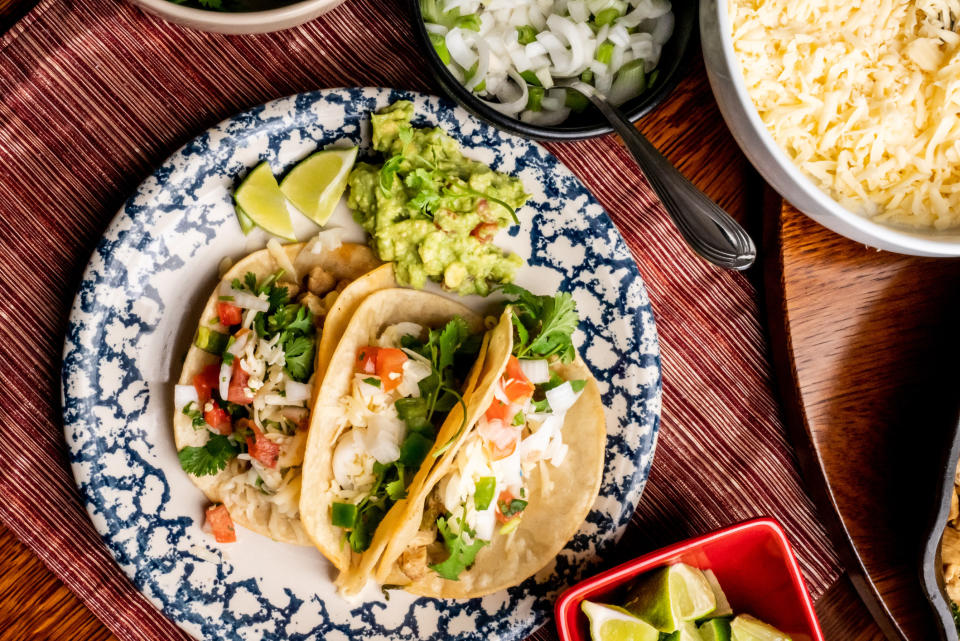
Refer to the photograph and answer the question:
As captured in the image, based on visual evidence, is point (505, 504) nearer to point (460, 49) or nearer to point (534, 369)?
point (534, 369)

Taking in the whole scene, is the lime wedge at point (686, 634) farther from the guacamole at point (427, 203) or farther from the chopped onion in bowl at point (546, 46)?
the chopped onion in bowl at point (546, 46)

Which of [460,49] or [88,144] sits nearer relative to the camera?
[460,49]

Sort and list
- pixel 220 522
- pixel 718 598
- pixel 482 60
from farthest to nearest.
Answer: pixel 718 598
pixel 220 522
pixel 482 60

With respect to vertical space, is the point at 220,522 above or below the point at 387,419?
below

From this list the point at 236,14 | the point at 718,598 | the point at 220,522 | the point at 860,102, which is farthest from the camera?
the point at 718,598

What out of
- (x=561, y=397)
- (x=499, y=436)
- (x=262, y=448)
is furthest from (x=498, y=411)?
(x=262, y=448)

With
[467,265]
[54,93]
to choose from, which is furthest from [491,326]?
[54,93]

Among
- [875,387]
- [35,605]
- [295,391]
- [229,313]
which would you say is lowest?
[35,605]

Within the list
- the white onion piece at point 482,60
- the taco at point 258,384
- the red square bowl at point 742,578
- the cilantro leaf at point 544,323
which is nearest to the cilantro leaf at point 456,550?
the red square bowl at point 742,578
